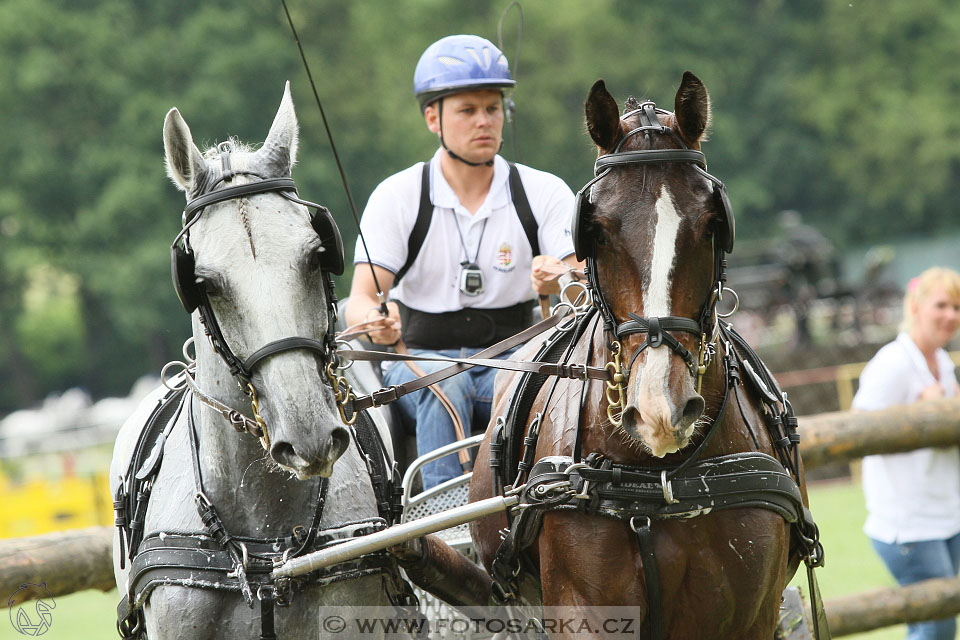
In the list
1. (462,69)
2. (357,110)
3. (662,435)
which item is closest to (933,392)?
(462,69)

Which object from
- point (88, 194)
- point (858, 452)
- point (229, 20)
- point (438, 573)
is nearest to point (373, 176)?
point (229, 20)

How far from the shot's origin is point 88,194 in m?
34.0

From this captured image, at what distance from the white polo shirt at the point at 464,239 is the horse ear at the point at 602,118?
4.70 feet

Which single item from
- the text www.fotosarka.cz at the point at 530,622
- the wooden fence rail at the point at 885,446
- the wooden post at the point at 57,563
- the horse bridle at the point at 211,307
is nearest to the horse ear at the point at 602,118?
the horse bridle at the point at 211,307

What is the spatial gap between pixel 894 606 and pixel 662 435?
3879 millimetres

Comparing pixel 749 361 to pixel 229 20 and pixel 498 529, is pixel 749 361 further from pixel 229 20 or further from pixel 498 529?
pixel 229 20

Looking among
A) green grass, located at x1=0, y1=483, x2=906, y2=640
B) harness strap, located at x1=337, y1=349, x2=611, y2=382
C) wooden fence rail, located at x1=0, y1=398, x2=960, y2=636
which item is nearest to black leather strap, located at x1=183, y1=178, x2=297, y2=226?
harness strap, located at x1=337, y1=349, x2=611, y2=382

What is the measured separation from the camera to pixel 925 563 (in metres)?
6.46

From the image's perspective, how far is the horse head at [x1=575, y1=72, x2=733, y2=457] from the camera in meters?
3.14

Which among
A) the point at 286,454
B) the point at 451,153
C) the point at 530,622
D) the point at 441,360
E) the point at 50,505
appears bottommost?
the point at 50,505

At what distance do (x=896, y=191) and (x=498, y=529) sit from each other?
37.5 meters

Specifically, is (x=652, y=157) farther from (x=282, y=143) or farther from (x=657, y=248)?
(x=282, y=143)

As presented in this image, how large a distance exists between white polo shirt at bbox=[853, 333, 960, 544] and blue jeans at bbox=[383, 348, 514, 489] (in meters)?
2.62

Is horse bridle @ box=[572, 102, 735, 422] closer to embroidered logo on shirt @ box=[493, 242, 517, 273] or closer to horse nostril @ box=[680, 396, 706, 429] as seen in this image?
horse nostril @ box=[680, 396, 706, 429]
